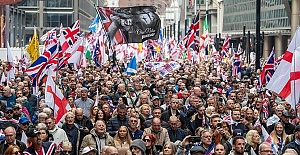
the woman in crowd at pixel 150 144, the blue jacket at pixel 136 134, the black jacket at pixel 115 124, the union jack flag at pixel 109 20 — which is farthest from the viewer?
the union jack flag at pixel 109 20

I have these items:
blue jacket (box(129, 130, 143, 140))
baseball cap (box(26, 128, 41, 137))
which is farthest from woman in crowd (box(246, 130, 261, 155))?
baseball cap (box(26, 128, 41, 137))

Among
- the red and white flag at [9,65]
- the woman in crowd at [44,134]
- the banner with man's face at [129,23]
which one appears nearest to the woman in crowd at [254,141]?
the woman in crowd at [44,134]

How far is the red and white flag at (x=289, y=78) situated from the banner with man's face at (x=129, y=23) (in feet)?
21.3

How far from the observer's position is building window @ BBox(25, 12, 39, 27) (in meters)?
101

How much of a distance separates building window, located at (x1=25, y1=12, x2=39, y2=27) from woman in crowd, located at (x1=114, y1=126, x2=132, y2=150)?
292 feet

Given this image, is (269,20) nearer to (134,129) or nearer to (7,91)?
(7,91)

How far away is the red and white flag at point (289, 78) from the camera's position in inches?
499

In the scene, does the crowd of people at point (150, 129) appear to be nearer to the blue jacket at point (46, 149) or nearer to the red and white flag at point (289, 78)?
the blue jacket at point (46, 149)

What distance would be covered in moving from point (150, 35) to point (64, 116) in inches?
241

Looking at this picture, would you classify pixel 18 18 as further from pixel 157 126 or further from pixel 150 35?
pixel 157 126

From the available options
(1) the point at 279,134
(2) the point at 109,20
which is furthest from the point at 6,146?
(2) the point at 109,20

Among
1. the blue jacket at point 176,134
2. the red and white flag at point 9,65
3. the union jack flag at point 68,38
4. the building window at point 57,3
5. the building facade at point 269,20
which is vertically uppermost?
the building window at point 57,3

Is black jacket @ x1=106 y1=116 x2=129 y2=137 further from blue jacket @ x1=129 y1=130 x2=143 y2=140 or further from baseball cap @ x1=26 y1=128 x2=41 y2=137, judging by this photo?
baseball cap @ x1=26 y1=128 x2=41 y2=137

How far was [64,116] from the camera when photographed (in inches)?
581
